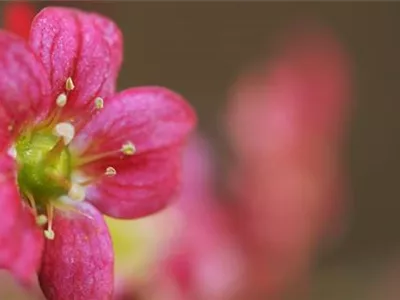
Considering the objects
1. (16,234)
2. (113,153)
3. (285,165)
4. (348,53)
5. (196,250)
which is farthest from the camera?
(348,53)

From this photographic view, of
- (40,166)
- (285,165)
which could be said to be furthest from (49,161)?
(285,165)

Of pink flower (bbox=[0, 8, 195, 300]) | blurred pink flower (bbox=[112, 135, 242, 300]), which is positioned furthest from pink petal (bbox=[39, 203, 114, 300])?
blurred pink flower (bbox=[112, 135, 242, 300])

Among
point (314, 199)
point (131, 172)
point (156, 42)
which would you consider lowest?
point (156, 42)

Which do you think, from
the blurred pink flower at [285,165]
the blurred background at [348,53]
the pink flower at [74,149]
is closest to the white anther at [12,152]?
the pink flower at [74,149]

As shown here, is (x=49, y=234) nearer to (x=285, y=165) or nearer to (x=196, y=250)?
(x=196, y=250)

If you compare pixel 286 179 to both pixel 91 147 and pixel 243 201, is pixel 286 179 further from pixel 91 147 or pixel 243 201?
pixel 91 147

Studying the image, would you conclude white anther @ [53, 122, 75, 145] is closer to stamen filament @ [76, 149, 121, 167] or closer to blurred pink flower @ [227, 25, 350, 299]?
stamen filament @ [76, 149, 121, 167]

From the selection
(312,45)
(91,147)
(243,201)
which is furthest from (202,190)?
(91,147)
